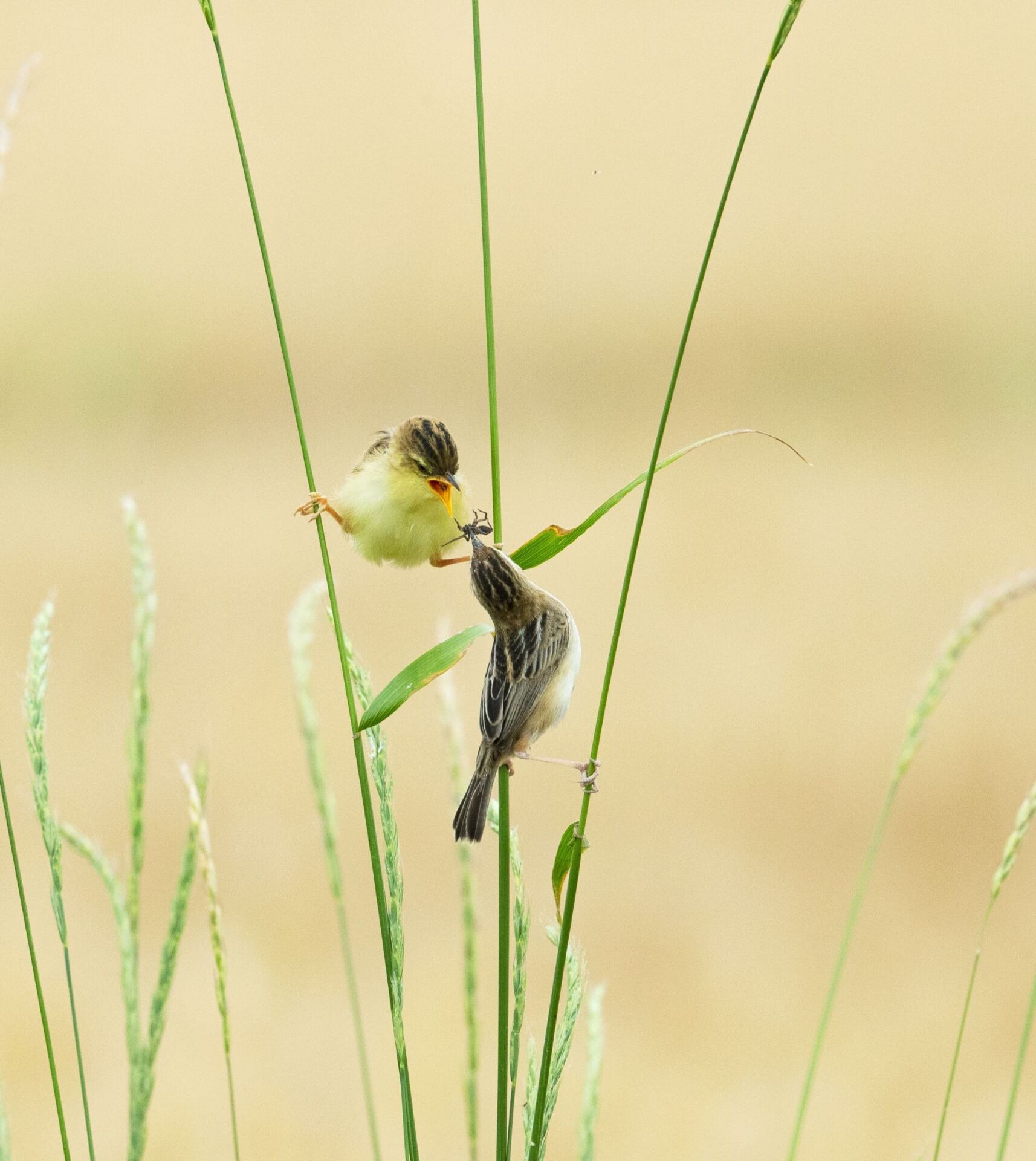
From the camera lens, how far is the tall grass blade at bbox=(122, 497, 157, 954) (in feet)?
2.63

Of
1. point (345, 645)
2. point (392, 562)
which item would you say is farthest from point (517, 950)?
point (392, 562)

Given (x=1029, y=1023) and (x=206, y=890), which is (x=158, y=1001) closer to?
(x=206, y=890)

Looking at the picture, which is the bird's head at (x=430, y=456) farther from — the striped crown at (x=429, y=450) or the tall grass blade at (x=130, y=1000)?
the tall grass blade at (x=130, y=1000)

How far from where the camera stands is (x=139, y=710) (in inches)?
32.2

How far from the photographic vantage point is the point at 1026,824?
811mm

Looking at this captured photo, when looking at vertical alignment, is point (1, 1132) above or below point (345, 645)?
below

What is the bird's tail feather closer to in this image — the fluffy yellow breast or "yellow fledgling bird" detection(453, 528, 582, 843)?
"yellow fledgling bird" detection(453, 528, 582, 843)

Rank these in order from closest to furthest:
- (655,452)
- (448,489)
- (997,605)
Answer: (655,452)
(997,605)
(448,489)

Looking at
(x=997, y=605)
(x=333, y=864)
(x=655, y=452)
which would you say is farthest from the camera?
(x=333, y=864)

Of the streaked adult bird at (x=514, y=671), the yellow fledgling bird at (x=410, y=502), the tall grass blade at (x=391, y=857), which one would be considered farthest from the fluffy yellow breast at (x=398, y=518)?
the tall grass blade at (x=391, y=857)

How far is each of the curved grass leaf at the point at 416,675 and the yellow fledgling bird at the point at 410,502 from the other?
38 cm

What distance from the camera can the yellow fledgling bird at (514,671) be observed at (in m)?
0.87

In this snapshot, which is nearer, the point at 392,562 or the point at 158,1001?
the point at 158,1001

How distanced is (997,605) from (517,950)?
383mm
